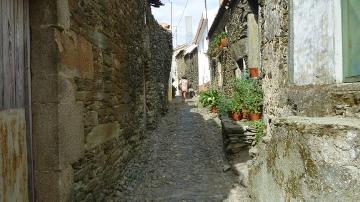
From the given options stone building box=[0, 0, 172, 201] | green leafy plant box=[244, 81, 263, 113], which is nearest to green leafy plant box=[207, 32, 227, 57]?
green leafy plant box=[244, 81, 263, 113]

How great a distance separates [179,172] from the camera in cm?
593

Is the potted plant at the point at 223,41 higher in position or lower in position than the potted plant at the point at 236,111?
higher

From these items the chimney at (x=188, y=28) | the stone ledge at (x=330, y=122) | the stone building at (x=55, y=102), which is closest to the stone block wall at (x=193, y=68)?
the chimney at (x=188, y=28)

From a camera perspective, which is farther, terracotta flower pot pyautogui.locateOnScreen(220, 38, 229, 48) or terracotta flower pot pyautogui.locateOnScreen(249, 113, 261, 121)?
terracotta flower pot pyautogui.locateOnScreen(220, 38, 229, 48)

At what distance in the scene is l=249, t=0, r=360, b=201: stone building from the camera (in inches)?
74.6

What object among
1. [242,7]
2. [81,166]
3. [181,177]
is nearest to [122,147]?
[181,177]

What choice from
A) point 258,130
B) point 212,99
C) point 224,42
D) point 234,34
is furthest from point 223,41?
point 258,130

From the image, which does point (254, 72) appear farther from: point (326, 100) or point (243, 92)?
point (326, 100)

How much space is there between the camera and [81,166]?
353 centimetres

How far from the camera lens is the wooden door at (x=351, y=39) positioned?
262 cm

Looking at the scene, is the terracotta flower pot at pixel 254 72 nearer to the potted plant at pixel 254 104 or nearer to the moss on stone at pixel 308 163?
the potted plant at pixel 254 104

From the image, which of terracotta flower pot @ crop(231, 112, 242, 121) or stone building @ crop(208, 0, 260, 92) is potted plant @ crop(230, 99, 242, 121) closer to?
terracotta flower pot @ crop(231, 112, 242, 121)

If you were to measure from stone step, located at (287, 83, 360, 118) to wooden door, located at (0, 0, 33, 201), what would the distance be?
2.25 metres

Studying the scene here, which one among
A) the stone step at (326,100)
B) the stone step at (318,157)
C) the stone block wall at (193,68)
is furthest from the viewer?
the stone block wall at (193,68)
